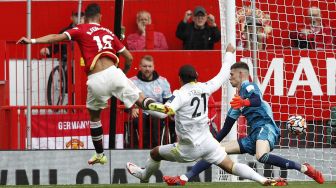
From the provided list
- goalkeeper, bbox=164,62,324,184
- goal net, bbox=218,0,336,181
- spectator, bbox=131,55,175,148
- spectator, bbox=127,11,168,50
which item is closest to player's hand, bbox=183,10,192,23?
spectator, bbox=127,11,168,50

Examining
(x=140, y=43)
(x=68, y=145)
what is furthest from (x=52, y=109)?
(x=140, y=43)

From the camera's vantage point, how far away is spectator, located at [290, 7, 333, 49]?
20.6 metres

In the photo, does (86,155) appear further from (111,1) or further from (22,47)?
(111,1)

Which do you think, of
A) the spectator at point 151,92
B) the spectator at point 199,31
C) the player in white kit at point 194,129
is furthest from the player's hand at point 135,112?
the player in white kit at point 194,129

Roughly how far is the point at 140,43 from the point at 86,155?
303cm

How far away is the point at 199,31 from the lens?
21203 mm

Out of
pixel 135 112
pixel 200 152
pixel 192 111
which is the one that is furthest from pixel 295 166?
pixel 135 112

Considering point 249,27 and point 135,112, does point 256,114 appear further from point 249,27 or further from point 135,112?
point 135,112

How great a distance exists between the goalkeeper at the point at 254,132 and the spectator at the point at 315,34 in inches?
150

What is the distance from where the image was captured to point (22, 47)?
66.9 ft

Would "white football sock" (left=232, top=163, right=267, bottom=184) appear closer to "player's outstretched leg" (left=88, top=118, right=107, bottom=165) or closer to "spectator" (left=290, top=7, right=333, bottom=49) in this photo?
"player's outstretched leg" (left=88, top=118, right=107, bottom=165)

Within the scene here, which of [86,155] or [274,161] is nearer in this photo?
[274,161]

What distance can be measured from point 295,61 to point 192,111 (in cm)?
535

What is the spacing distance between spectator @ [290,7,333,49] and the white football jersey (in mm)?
5037
